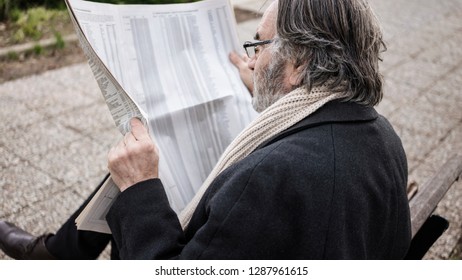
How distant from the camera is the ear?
4.31 feet

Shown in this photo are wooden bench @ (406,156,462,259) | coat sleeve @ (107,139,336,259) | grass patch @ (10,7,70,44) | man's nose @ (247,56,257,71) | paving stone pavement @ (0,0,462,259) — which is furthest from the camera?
grass patch @ (10,7,70,44)

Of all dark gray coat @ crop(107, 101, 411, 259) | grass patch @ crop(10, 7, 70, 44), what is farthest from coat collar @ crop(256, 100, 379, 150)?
grass patch @ crop(10, 7, 70, 44)

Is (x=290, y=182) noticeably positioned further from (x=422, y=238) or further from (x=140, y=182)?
(x=422, y=238)

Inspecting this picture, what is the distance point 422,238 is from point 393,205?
0.59 metres

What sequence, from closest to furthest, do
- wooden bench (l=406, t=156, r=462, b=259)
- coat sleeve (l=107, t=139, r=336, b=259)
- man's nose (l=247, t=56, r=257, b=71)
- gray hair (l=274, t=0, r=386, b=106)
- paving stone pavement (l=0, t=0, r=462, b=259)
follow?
1. coat sleeve (l=107, t=139, r=336, b=259)
2. gray hair (l=274, t=0, r=386, b=106)
3. man's nose (l=247, t=56, r=257, b=71)
4. wooden bench (l=406, t=156, r=462, b=259)
5. paving stone pavement (l=0, t=0, r=462, b=259)

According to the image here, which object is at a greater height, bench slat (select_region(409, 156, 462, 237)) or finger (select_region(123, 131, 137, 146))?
finger (select_region(123, 131, 137, 146))

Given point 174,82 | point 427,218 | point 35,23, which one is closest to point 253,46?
point 174,82

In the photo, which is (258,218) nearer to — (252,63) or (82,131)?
(252,63)

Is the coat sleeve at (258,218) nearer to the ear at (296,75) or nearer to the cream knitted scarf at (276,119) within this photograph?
the cream knitted scarf at (276,119)

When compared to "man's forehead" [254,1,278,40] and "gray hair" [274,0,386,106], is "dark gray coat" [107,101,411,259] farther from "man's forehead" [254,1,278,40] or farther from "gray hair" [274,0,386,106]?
"man's forehead" [254,1,278,40]

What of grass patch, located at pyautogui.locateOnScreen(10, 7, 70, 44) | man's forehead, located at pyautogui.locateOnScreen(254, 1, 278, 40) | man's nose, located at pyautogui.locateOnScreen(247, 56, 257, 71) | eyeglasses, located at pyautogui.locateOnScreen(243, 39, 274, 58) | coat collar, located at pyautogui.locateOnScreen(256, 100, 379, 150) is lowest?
coat collar, located at pyautogui.locateOnScreen(256, 100, 379, 150)

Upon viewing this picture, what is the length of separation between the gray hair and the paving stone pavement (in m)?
1.69
